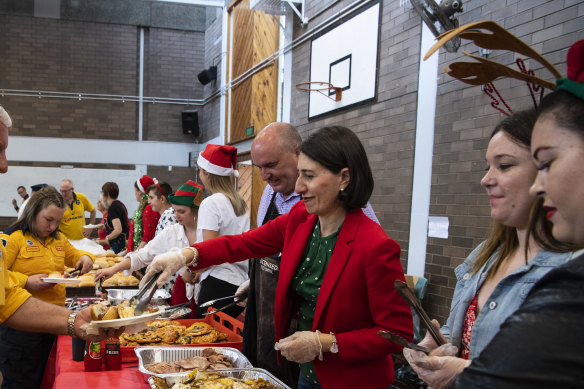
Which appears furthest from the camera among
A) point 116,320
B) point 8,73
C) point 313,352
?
point 8,73

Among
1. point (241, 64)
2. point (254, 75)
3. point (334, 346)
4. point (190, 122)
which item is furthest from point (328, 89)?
point (190, 122)

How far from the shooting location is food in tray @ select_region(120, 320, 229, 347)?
248cm

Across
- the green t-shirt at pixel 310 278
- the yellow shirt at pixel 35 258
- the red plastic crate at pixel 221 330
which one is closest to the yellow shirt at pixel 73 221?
the yellow shirt at pixel 35 258

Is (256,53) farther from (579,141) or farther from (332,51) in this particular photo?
(579,141)

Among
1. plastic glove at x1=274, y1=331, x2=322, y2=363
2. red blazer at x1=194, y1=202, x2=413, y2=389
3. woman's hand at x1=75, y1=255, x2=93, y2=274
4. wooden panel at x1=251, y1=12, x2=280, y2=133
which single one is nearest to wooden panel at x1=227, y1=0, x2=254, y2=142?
wooden panel at x1=251, y1=12, x2=280, y2=133

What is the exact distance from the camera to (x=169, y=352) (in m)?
2.25

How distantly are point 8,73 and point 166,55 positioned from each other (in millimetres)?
3979

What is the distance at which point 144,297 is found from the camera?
6.43 ft

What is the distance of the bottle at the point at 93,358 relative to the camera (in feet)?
6.78

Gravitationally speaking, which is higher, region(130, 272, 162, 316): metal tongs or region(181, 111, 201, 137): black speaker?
region(181, 111, 201, 137): black speaker

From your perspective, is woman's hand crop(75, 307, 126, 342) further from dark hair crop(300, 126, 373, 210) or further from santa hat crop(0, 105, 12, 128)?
dark hair crop(300, 126, 373, 210)

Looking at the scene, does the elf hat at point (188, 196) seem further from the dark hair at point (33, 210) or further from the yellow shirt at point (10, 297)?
the yellow shirt at point (10, 297)

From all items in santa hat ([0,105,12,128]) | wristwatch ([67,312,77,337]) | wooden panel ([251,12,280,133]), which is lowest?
wristwatch ([67,312,77,337])

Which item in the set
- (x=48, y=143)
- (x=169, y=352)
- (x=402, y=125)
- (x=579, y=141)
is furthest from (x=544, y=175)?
(x=48, y=143)
